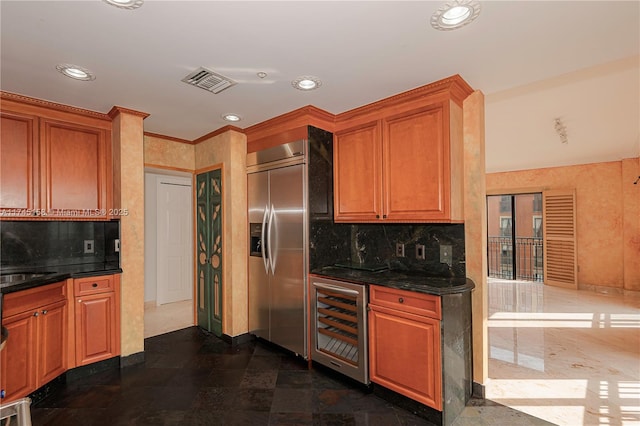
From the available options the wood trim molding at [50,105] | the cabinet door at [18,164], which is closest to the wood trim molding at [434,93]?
the wood trim molding at [50,105]

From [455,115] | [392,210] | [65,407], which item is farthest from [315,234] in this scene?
[65,407]

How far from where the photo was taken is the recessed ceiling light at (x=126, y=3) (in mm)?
1516

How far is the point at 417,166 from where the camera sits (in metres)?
2.55

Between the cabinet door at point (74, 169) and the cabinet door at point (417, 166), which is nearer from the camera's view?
the cabinet door at point (417, 166)

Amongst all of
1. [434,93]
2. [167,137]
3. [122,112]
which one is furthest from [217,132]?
[434,93]

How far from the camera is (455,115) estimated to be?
7.99 feet

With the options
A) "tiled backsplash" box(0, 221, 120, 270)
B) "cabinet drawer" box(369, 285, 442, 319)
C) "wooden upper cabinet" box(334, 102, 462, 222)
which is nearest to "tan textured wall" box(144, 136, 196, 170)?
"tiled backsplash" box(0, 221, 120, 270)

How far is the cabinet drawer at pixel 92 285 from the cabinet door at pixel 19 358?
1.35 ft

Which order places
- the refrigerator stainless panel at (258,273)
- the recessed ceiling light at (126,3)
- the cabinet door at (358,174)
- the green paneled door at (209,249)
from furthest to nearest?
1. the green paneled door at (209,249)
2. the refrigerator stainless panel at (258,273)
3. the cabinet door at (358,174)
4. the recessed ceiling light at (126,3)

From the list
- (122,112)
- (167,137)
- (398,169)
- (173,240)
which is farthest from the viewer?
(173,240)

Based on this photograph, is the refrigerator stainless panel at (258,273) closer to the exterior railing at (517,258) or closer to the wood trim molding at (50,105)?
the wood trim molding at (50,105)

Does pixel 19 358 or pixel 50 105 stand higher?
pixel 50 105

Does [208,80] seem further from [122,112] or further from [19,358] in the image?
[19,358]

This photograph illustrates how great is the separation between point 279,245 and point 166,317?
99.0 inches
